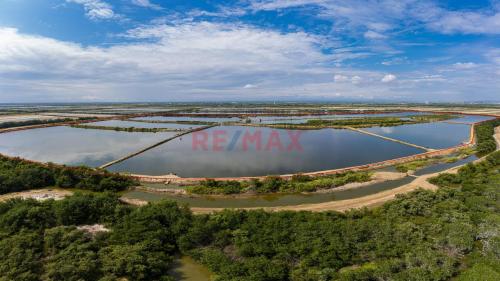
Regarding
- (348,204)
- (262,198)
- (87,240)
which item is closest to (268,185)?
(262,198)

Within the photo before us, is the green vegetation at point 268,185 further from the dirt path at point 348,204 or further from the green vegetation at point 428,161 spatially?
the green vegetation at point 428,161

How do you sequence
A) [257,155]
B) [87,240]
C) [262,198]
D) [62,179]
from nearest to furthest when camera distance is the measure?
[87,240]
[262,198]
[62,179]
[257,155]

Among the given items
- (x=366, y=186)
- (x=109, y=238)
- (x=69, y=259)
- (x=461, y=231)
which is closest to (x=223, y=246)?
(x=109, y=238)

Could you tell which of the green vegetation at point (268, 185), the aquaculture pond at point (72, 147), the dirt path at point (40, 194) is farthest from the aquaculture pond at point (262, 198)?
the aquaculture pond at point (72, 147)

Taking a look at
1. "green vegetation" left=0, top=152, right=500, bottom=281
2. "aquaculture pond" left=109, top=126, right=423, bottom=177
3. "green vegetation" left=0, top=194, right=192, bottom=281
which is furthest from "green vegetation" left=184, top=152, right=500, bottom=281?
"aquaculture pond" left=109, top=126, right=423, bottom=177

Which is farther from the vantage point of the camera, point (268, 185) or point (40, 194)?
point (268, 185)

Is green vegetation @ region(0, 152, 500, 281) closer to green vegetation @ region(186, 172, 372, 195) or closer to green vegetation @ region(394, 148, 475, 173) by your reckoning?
green vegetation @ region(186, 172, 372, 195)

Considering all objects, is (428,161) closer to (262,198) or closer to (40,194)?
(262,198)
